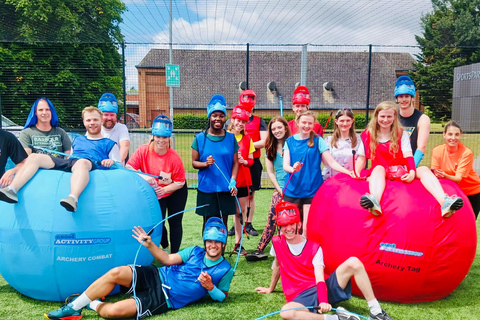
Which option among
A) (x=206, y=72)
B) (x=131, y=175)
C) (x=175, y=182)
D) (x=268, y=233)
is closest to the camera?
(x=131, y=175)

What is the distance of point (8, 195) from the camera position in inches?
150

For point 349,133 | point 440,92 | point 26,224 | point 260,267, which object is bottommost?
point 260,267

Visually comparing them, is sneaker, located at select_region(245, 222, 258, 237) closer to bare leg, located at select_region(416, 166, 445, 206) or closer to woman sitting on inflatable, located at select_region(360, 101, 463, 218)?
woman sitting on inflatable, located at select_region(360, 101, 463, 218)

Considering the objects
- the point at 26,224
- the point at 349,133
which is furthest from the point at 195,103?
the point at 26,224

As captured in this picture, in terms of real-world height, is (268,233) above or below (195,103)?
below

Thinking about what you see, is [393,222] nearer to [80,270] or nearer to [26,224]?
[80,270]

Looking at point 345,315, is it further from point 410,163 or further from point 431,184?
point 410,163

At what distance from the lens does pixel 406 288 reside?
3.94 m

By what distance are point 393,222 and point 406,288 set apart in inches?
28.1

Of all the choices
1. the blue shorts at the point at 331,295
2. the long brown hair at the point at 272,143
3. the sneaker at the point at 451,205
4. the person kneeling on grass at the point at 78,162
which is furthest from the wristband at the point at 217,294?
the sneaker at the point at 451,205

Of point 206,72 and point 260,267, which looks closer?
point 260,267

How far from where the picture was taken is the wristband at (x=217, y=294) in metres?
4.01

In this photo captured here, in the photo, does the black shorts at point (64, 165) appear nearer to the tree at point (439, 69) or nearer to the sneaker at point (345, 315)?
the sneaker at point (345, 315)

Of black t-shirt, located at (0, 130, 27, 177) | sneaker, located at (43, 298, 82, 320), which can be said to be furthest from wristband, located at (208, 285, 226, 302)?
black t-shirt, located at (0, 130, 27, 177)
